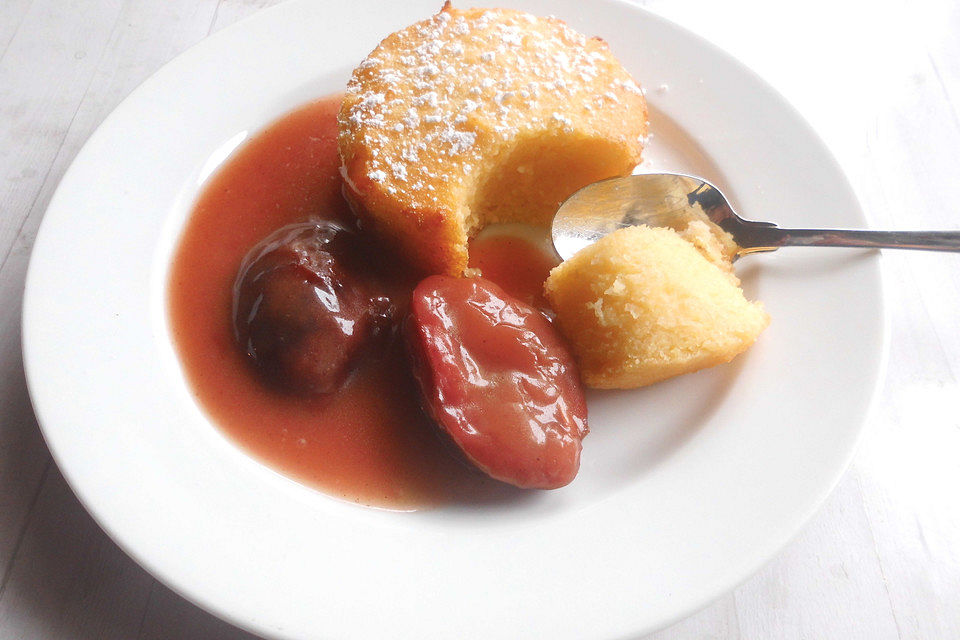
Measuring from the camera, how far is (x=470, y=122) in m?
1.89

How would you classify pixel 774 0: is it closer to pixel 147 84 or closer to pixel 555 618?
pixel 147 84

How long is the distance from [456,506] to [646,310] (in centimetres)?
65

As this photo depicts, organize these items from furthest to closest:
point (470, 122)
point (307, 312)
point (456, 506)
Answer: point (470, 122) < point (307, 312) < point (456, 506)

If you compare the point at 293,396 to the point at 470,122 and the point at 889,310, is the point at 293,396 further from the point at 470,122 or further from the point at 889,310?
the point at 889,310

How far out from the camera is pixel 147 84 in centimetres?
211

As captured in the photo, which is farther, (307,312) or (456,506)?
(307,312)

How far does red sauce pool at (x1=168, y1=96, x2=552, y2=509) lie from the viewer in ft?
5.58

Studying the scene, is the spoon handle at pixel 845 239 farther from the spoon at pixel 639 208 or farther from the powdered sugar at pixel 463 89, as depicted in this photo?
the powdered sugar at pixel 463 89

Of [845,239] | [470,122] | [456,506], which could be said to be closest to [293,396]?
[456,506]

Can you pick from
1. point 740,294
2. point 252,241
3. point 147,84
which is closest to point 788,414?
point 740,294

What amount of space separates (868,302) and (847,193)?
0.35 metres

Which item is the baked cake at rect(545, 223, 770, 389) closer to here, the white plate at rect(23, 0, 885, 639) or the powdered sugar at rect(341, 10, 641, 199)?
the white plate at rect(23, 0, 885, 639)

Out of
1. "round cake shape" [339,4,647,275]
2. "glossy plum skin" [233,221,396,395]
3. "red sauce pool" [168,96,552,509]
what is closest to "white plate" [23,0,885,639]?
"red sauce pool" [168,96,552,509]

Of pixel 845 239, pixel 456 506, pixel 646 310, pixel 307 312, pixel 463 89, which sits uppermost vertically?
pixel 463 89
